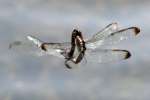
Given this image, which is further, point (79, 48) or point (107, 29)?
point (107, 29)

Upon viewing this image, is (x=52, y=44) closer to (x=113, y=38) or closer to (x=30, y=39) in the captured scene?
(x=30, y=39)

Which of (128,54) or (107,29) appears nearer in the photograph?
(128,54)

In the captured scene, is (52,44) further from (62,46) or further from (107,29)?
(107,29)

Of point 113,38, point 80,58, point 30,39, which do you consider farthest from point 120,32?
point 30,39

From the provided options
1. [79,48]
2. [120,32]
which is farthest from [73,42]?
[120,32]

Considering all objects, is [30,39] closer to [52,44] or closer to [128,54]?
[52,44]

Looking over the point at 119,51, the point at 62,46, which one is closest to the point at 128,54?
the point at 119,51
